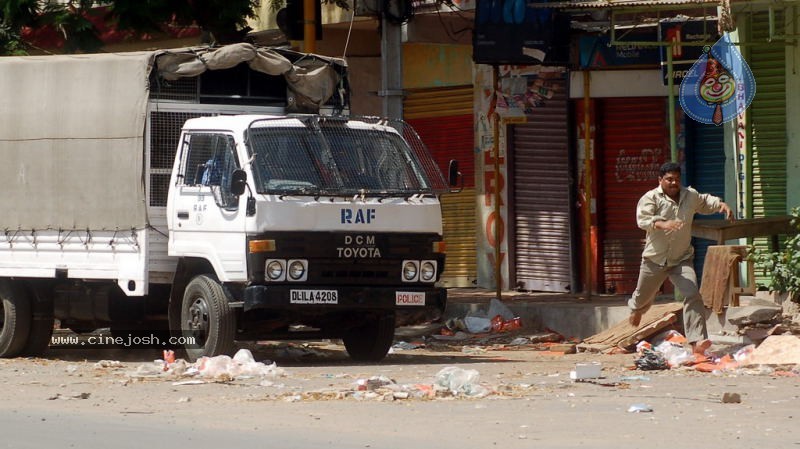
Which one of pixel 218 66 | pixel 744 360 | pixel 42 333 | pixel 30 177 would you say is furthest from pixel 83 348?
pixel 744 360

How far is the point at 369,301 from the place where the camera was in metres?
13.2

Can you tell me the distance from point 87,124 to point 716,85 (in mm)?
6193

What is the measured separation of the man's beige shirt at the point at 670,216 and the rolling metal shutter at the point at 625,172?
5.23 m

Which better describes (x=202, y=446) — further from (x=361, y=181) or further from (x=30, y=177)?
(x=30, y=177)

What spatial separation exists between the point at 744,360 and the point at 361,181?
3.44 m

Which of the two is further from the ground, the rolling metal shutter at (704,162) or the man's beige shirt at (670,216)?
the rolling metal shutter at (704,162)

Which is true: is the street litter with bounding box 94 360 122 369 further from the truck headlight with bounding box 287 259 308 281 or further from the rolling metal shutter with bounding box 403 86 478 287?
the rolling metal shutter with bounding box 403 86 478 287

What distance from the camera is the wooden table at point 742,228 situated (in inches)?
595

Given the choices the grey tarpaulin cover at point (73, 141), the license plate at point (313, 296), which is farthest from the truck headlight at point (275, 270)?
the grey tarpaulin cover at point (73, 141)

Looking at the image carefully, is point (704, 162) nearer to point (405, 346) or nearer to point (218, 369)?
point (405, 346)

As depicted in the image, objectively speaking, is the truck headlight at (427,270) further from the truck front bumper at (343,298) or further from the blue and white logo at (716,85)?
the blue and white logo at (716,85)

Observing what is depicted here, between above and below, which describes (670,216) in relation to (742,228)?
above

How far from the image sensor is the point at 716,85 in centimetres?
1619

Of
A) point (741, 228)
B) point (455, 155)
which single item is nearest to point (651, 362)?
point (741, 228)
